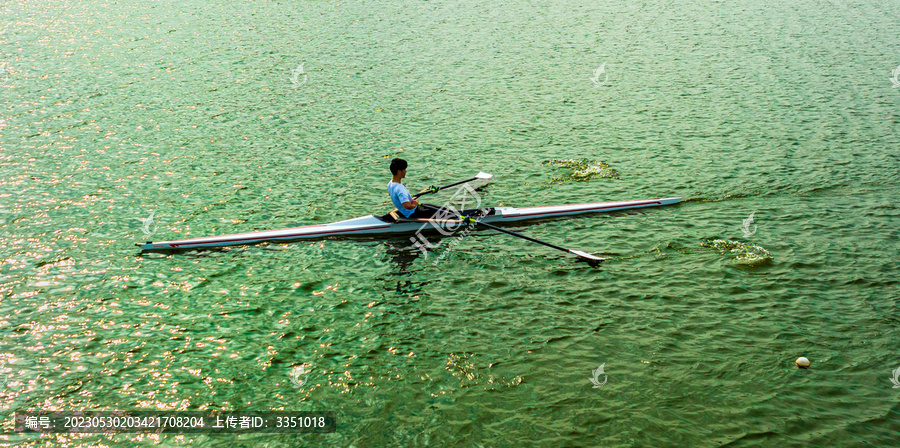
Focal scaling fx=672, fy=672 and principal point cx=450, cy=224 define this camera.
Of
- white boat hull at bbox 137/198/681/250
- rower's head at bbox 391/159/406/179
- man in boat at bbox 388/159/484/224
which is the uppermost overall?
rower's head at bbox 391/159/406/179

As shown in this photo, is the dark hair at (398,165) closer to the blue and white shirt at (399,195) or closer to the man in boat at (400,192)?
the man in boat at (400,192)

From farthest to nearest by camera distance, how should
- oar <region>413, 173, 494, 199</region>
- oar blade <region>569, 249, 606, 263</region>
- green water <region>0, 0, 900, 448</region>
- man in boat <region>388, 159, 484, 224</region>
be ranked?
oar <region>413, 173, 494, 199</region>
man in boat <region>388, 159, 484, 224</region>
oar blade <region>569, 249, 606, 263</region>
green water <region>0, 0, 900, 448</region>

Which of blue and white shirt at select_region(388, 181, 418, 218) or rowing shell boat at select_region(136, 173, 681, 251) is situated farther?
blue and white shirt at select_region(388, 181, 418, 218)

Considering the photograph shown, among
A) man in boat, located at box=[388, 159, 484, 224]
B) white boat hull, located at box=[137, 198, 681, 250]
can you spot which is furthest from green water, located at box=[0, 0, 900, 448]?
man in boat, located at box=[388, 159, 484, 224]

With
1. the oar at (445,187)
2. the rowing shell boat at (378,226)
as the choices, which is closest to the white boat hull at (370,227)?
the rowing shell boat at (378,226)

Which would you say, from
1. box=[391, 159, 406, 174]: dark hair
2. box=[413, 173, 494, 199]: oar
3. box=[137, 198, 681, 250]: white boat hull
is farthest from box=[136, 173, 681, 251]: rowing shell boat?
box=[391, 159, 406, 174]: dark hair

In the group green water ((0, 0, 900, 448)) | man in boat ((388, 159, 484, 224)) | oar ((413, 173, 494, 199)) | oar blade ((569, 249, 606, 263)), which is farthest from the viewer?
oar ((413, 173, 494, 199))

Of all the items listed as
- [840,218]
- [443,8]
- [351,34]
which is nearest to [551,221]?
[840,218]

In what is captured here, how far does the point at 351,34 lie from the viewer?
3098cm

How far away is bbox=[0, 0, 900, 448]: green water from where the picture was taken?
9.77m

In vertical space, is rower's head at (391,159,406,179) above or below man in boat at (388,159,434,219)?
above

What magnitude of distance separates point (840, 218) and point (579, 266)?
6.26m

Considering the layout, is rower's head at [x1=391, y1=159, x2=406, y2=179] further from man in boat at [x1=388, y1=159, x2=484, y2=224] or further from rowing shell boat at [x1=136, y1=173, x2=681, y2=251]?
rowing shell boat at [x1=136, y1=173, x2=681, y2=251]

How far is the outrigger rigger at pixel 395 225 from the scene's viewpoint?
13766mm
